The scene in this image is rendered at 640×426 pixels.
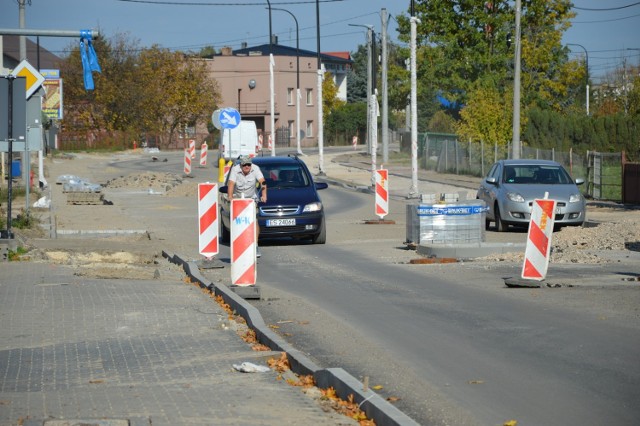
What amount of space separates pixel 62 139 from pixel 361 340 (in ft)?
286

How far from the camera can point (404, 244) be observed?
71.3 feet

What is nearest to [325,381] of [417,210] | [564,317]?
[564,317]

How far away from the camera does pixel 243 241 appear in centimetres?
1378

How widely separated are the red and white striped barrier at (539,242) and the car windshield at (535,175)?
10776mm

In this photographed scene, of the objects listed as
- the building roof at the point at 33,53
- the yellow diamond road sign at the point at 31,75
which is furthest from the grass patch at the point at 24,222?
the building roof at the point at 33,53

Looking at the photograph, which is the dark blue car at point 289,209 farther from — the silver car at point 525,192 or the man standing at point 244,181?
the silver car at point 525,192

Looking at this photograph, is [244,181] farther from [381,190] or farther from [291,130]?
[291,130]

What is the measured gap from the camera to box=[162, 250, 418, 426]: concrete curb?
22.9 ft

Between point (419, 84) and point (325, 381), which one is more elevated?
point (419, 84)

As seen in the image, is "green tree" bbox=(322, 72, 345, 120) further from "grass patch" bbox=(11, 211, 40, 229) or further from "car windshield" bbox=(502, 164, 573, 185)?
"grass patch" bbox=(11, 211, 40, 229)

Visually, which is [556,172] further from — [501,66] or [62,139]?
[62,139]

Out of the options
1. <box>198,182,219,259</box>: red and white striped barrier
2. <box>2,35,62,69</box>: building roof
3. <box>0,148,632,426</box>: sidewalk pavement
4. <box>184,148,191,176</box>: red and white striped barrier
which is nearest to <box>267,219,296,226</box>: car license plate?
<box>198,182,219,259</box>: red and white striped barrier

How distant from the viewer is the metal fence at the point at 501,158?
124 ft

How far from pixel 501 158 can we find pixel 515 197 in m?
25.3
